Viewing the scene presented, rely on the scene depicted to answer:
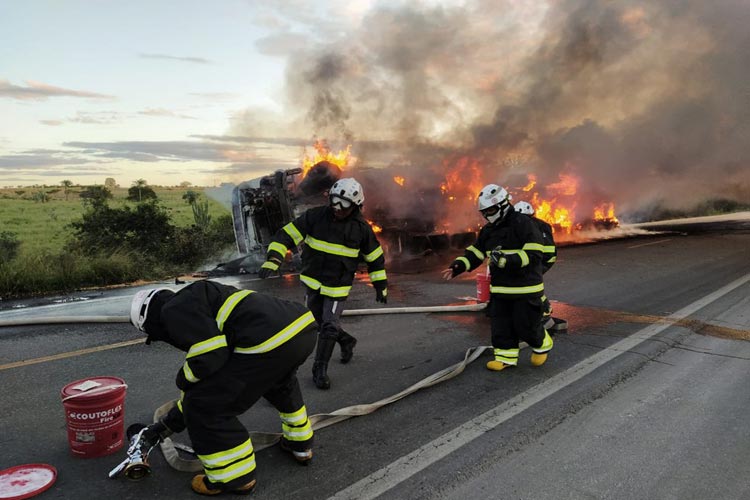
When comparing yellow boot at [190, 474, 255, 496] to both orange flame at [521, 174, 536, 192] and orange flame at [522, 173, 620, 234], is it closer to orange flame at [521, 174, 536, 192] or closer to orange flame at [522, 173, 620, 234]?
orange flame at [522, 173, 620, 234]

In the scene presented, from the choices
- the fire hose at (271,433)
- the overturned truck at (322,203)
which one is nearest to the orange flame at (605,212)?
→ the overturned truck at (322,203)

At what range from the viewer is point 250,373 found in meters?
2.87

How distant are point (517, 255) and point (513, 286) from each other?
38cm

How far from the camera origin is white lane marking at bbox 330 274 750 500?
9.43 feet

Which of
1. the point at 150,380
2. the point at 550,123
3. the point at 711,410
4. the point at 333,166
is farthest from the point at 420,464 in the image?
the point at 550,123

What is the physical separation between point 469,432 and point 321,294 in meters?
1.86

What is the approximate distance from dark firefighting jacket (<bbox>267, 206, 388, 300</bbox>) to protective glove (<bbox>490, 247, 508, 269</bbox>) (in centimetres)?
113

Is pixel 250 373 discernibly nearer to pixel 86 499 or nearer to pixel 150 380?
pixel 86 499

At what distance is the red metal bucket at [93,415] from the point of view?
3.07 meters

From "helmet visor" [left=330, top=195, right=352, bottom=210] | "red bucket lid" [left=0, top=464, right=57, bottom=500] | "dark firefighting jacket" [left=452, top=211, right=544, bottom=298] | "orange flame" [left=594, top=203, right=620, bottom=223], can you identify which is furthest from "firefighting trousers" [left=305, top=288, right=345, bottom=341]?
"orange flame" [left=594, top=203, right=620, bottom=223]

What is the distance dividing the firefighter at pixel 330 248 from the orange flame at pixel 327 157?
30.9 feet

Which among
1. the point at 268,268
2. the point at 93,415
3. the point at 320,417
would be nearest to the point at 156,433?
the point at 93,415

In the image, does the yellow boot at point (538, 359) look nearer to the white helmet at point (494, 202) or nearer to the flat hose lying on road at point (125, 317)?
the white helmet at point (494, 202)

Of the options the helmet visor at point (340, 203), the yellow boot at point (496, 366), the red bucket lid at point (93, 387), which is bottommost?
the yellow boot at point (496, 366)
